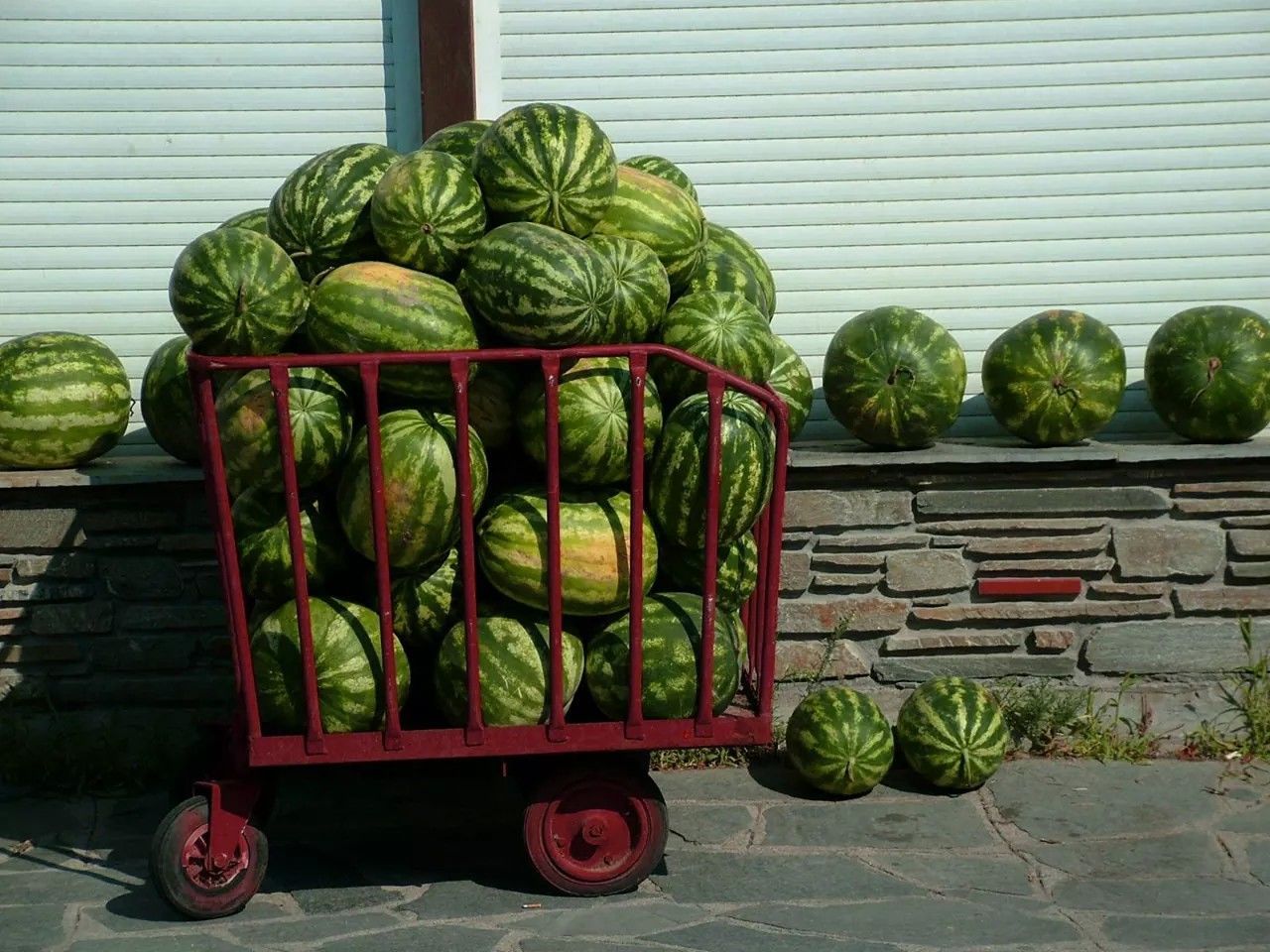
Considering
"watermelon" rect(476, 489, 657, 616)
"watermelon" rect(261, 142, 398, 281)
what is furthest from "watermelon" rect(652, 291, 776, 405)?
"watermelon" rect(261, 142, 398, 281)

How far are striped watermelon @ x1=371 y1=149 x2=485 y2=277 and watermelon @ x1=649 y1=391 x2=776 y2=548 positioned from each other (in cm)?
76

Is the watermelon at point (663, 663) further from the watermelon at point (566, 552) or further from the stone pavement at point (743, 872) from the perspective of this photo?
the stone pavement at point (743, 872)

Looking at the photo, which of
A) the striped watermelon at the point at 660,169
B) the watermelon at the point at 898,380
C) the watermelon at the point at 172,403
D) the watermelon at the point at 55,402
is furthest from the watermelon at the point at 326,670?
the watermelon at the point at 898,380

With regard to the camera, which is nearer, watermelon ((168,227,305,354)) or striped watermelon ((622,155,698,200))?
watermelon ((168,227,305,354))

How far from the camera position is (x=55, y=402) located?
5.47m

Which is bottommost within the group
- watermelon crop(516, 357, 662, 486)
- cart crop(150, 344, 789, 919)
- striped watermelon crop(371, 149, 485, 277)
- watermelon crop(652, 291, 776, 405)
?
cart crop(150, 344, 789, 919)

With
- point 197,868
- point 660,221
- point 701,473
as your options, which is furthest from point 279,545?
point 660,221

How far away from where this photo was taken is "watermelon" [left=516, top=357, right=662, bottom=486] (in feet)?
13.3

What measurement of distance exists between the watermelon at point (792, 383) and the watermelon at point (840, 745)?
102 cm

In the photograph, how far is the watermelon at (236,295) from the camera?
398cm

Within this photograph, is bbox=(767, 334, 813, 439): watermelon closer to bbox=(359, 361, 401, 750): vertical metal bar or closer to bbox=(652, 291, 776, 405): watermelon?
bbox=(652, 291, 776, 405): watermelon

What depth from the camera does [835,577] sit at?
5641 mm

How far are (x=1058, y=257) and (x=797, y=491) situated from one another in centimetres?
166

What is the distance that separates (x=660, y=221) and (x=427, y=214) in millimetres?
754
